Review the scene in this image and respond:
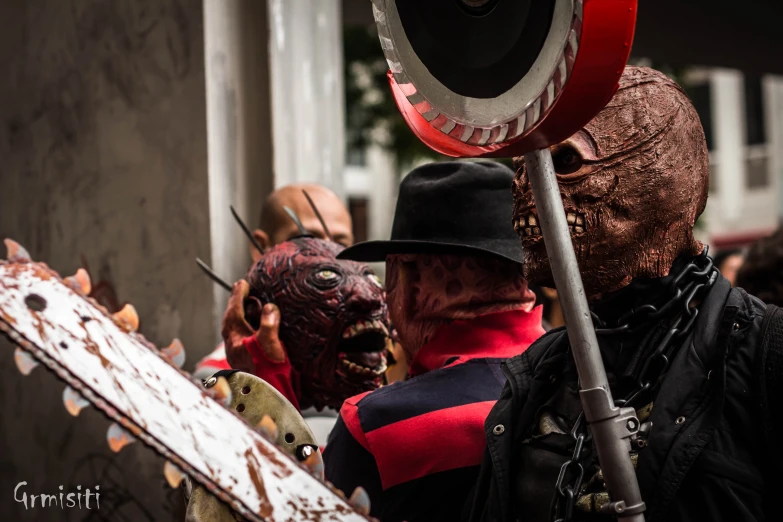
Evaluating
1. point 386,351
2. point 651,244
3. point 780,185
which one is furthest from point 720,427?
point 780,185

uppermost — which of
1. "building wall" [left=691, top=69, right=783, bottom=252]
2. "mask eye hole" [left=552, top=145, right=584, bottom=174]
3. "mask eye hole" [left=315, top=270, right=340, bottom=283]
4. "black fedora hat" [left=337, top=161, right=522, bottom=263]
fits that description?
"mask eye hole" [left=552, top=145, right=584, bottom=174]

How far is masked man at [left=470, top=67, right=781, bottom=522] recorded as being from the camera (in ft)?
6.04

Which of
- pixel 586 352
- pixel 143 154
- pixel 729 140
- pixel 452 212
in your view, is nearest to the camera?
pixel 586 352

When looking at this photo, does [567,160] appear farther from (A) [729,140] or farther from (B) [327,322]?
(A) [729,140]

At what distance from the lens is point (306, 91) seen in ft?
19.0

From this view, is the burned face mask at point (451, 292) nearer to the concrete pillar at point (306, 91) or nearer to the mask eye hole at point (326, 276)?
the mask eye hole at point (326, 276)

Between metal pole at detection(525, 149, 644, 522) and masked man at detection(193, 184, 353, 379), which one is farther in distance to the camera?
masked man at detection(193, 184, 353, 379)

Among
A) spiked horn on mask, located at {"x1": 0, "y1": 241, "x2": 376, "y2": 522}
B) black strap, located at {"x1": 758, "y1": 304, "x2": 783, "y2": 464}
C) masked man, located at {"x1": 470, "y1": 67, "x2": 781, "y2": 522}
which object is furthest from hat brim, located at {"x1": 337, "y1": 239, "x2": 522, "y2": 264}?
spiked horn on mask, located at {"x1": 0, "y1": 241, "x2": 376, "y2": 522}

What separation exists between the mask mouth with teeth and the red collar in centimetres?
50

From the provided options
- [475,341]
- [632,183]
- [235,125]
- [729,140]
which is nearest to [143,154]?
[235,125]

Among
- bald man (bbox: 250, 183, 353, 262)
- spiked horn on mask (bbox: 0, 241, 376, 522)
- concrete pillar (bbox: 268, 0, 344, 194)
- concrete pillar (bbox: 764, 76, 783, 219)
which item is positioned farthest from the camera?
concrete pillar (bbox: 764, 76, 783, 219)

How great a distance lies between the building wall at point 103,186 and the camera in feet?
17.1

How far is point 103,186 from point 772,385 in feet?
14.0

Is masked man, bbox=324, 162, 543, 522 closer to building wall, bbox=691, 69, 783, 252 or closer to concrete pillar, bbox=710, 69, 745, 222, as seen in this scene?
building wall, bbox=691, 69, 783, 252
